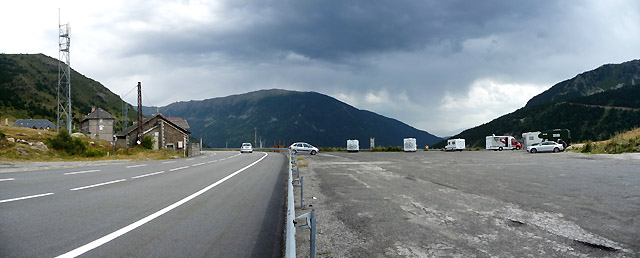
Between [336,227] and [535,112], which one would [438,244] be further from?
[535,112]

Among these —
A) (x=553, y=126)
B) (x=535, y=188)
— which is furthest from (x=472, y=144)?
(x=535, y=188)

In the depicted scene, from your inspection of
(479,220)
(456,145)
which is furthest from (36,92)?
(479,220)

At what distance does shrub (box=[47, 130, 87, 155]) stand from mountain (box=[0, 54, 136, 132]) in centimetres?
10830

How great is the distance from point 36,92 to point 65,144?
526 ft

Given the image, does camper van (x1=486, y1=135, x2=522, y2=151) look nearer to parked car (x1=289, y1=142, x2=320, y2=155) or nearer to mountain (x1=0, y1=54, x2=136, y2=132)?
parked car (x1=289, y1=142, x2=320, y2=155)

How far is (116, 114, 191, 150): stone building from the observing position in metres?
61.7

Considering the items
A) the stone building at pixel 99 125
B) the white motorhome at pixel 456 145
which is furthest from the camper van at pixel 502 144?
the stone building at pixel 99 125

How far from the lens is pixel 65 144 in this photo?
2902cm

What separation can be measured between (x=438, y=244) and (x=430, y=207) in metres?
3.10

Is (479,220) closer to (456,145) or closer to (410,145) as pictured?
(410,145)

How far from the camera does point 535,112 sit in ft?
474

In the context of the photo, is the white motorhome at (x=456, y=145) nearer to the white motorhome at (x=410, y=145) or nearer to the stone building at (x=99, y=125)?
the white motorhome at (x=410, y=145)

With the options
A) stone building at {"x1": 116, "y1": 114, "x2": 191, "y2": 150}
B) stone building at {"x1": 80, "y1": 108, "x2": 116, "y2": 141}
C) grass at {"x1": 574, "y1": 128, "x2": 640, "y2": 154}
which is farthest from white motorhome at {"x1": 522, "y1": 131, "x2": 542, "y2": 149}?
stone building at {"x1": 80, "y1": 108, "x2": 116, "y2": 141}

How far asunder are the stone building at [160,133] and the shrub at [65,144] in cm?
3090
